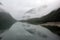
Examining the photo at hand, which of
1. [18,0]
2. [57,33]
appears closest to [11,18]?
[18,0]

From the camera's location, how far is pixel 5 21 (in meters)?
1.55

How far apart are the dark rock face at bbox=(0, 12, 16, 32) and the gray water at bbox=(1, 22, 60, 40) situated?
2.2 inches

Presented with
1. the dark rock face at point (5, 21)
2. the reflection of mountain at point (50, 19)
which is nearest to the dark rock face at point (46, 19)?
the reflection of mountain at point (50, 19)

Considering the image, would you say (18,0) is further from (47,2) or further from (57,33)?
(57,33)

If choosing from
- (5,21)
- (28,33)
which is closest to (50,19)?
(28,33)

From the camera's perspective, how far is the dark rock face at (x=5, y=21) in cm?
154

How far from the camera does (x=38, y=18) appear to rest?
158 cm

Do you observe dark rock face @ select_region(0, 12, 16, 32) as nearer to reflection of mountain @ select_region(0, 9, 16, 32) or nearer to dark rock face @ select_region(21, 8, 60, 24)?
reflection of mountain @ select_region(0, 9, 16, 32)

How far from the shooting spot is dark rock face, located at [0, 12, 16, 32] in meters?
1.54

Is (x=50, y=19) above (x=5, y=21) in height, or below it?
above

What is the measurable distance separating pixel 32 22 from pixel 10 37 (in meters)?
0.35

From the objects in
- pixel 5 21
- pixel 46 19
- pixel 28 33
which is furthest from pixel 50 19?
pixel 5 21

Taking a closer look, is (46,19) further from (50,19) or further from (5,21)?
(5,21)

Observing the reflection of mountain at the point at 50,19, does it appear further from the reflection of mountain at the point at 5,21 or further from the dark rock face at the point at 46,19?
the reflection of mountain at the point at 5,21
